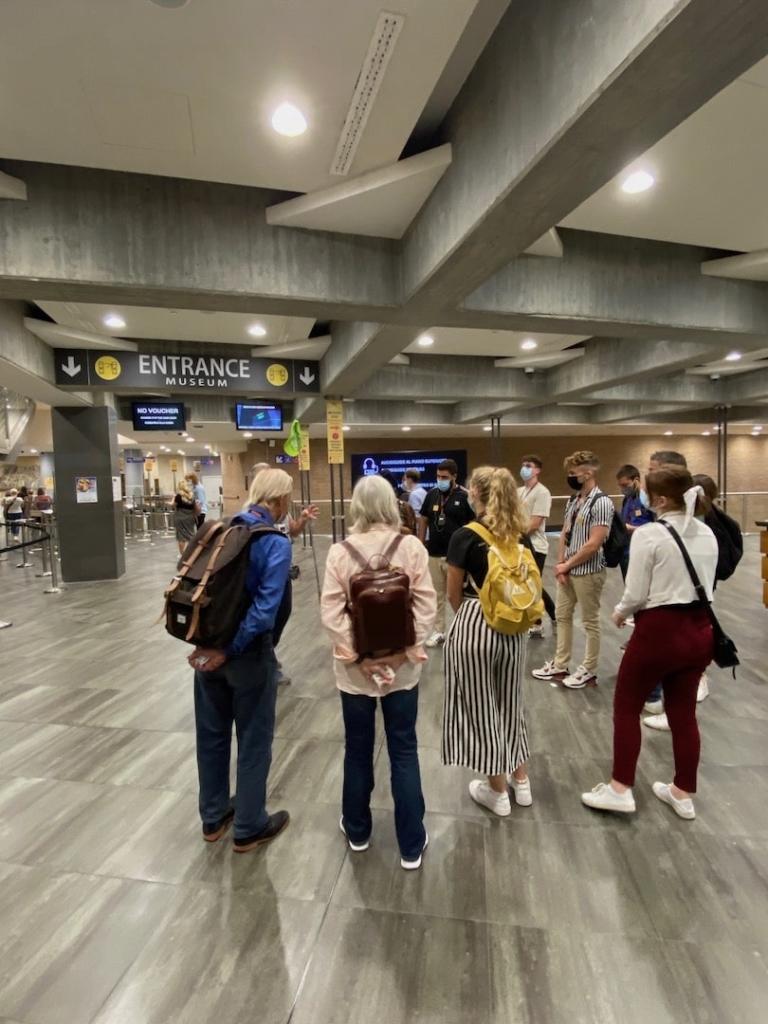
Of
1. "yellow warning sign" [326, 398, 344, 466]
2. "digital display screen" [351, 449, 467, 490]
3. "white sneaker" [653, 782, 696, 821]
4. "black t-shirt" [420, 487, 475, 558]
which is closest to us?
"white sneaker" [653, 782, 696, 821]

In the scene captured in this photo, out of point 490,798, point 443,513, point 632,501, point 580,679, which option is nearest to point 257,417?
point 443,513

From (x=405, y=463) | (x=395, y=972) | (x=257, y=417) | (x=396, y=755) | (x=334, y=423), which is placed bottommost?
(x=395, y=972)

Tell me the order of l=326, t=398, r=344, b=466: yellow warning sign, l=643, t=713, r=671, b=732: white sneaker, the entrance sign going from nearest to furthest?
l=643, t=713, r=671, b=732: white sneaker < the entrance sign < l=326, t=398, r=344, b=466: yellow warning sign

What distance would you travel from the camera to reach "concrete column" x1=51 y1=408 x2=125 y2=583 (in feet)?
25.8

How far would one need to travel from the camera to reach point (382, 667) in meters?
1.82

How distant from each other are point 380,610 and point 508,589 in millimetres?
584

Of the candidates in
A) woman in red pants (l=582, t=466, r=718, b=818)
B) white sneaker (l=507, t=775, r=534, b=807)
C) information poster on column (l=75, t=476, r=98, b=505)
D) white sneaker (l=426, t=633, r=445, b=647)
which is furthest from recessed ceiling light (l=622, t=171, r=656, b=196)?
information poster on column (l=75, t=476, r=98, b=505)

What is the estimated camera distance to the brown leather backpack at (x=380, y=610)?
5.78 ft

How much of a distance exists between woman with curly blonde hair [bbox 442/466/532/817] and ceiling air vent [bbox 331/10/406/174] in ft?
5.97

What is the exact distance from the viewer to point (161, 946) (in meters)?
1.67

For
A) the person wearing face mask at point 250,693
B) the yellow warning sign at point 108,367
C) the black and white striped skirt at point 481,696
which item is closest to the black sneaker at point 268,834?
the person wearing face mask at point 250,693

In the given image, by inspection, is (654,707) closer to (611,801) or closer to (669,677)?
(611,801)

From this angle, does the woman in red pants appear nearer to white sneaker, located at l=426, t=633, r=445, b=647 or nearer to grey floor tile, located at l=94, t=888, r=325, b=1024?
grey floor tile, located at l=94, t=888, r=325, b=1024

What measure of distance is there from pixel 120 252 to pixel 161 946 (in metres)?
3.73
